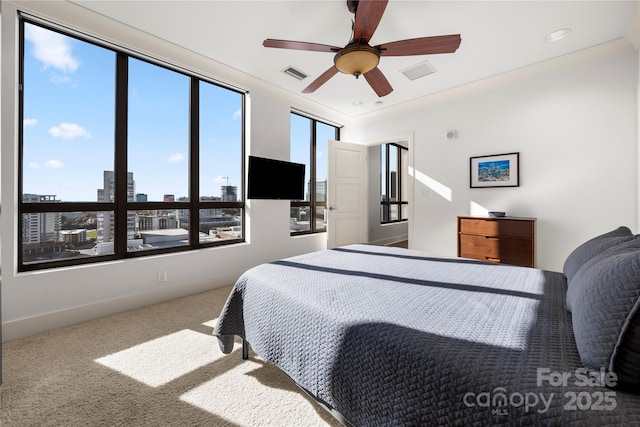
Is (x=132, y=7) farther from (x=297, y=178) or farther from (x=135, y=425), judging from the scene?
(x=135, y=425)

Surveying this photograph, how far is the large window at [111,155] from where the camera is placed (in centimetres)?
232

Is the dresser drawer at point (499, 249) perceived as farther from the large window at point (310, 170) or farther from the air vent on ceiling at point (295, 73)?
the air vent on ceiling at point (295, 73)

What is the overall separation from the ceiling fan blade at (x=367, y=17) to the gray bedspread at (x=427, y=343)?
173cm

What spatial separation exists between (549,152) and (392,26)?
2446 mm

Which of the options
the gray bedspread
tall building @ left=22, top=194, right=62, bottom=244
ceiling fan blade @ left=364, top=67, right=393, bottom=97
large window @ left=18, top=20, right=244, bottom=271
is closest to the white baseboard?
large window @ left=18, top=20, right=244, bottom=271

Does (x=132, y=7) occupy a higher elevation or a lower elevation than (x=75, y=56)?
higher

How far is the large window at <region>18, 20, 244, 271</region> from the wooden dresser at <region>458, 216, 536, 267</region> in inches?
126

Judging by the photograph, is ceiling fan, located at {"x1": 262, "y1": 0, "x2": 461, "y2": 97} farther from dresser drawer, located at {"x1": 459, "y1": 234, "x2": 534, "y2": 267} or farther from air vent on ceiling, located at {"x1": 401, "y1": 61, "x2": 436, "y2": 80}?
dresser drawer, located at {"x1": 459, "y1": 234, "x2": 534, "y2": 267}

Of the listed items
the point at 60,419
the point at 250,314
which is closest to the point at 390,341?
the point at 250,314

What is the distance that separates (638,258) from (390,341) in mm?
747

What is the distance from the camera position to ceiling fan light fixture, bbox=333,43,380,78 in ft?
6.89

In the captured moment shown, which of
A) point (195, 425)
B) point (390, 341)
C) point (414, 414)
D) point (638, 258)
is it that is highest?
point (638, 258)

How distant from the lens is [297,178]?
4270mm

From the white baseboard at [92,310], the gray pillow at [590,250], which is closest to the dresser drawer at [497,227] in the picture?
the gray pillow at [590,250]
